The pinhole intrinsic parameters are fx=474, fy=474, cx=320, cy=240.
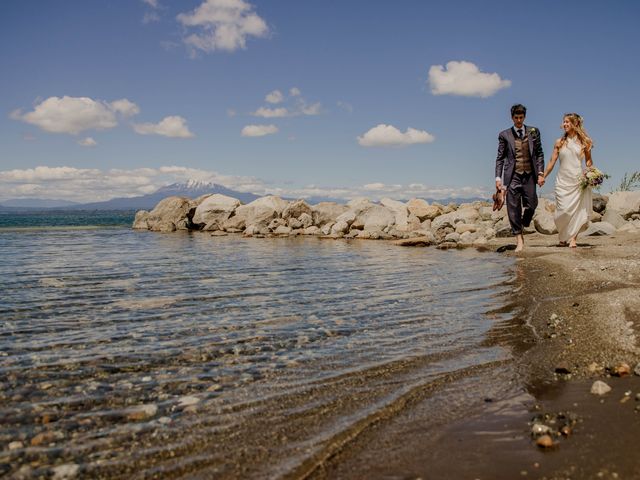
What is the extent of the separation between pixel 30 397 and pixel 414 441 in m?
3.08

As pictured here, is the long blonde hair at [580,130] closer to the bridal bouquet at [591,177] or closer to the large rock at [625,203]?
the bridal bouquet at [591,177]

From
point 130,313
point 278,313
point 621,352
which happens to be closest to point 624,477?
point 621,352

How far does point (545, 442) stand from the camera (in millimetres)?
2648

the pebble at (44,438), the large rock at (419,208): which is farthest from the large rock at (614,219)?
the pebble at (44,438)

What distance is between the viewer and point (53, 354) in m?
5.02

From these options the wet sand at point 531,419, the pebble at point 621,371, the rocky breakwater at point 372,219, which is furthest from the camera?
the rocky breakwater at point 372,219

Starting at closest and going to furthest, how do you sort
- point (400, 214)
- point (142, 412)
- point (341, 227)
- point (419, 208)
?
point (142, 412), point (341, 227), point (400, 214), point (419, 208)

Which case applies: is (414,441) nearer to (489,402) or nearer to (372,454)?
(372,454)

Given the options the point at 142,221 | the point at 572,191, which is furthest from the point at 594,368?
the point at 142,221

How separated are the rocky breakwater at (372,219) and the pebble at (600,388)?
14.2m

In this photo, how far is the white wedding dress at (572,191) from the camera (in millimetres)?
12375

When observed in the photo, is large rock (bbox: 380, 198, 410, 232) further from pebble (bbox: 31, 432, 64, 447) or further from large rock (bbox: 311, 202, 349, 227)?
pebble (bbox: 31, 432, 64, 447)

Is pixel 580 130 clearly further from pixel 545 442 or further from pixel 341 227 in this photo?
pixel 341 227

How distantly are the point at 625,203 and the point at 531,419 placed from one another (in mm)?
23259
